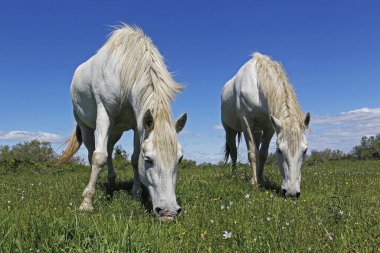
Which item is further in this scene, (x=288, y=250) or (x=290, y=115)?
(x=290, y=115)

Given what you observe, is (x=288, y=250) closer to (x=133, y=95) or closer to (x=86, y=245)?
(x=86, y=245)

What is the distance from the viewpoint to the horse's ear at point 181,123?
6.23 m

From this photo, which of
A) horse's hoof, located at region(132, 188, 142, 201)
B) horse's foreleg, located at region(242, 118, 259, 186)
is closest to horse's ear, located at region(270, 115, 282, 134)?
horse's foreleg, located at region(242, 118, 259, 186)

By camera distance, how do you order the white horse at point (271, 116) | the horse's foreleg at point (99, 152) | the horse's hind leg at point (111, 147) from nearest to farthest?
the horse's foreleg at point (99, 152), the white horse at point (271, 116), the horse's hind leg at point (111, 147)

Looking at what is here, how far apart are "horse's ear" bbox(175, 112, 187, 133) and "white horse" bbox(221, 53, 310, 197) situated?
2.90 m

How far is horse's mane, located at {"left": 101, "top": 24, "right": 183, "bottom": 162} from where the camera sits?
5754mm

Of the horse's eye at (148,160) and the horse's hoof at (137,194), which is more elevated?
the horse's eye at (148,160)

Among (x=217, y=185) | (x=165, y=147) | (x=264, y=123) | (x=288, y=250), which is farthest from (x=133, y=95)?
(x=264, y=123)

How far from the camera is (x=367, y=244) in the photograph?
12.9 feet

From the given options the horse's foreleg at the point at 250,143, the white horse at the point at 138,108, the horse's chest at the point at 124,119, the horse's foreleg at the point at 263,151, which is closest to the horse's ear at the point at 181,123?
the white horse at the point at 138,108

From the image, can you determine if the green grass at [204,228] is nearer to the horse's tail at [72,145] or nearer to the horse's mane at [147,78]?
the horse's mane at [147,78]

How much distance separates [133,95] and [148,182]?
1.74 m

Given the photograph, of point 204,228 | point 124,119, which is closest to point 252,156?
point 124,119

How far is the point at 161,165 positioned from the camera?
Answer: 562 centimetres
